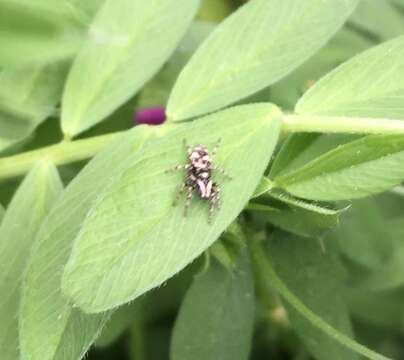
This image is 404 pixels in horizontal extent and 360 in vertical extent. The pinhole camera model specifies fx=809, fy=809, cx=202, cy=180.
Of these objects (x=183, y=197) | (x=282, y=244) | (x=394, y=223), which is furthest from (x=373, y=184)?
(x=394, y=223)

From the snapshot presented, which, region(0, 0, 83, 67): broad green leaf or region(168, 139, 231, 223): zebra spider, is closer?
region(168, 139, 231, 223): zebra spider

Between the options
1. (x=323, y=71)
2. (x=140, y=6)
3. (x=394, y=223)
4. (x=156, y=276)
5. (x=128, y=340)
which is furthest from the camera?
(x=128, y=340)

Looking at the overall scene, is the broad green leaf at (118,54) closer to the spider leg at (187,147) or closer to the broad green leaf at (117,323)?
the spider leg at (187,147)

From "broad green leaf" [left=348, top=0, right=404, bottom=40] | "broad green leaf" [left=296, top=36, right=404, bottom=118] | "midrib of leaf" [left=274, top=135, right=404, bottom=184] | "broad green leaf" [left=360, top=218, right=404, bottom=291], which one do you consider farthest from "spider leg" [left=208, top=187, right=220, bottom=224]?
"broad green leaf" [left=348, top=0, right=404, bottom=40]

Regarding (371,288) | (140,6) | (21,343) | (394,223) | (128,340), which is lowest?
(128,340)

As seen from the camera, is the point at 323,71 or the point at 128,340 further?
the point at 128,340

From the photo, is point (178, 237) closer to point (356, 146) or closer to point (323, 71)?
point (356, 146)

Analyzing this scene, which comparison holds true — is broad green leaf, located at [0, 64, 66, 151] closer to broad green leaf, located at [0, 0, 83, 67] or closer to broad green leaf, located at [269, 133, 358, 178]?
broad green leaf, located at [0, 0, 83, 67]
